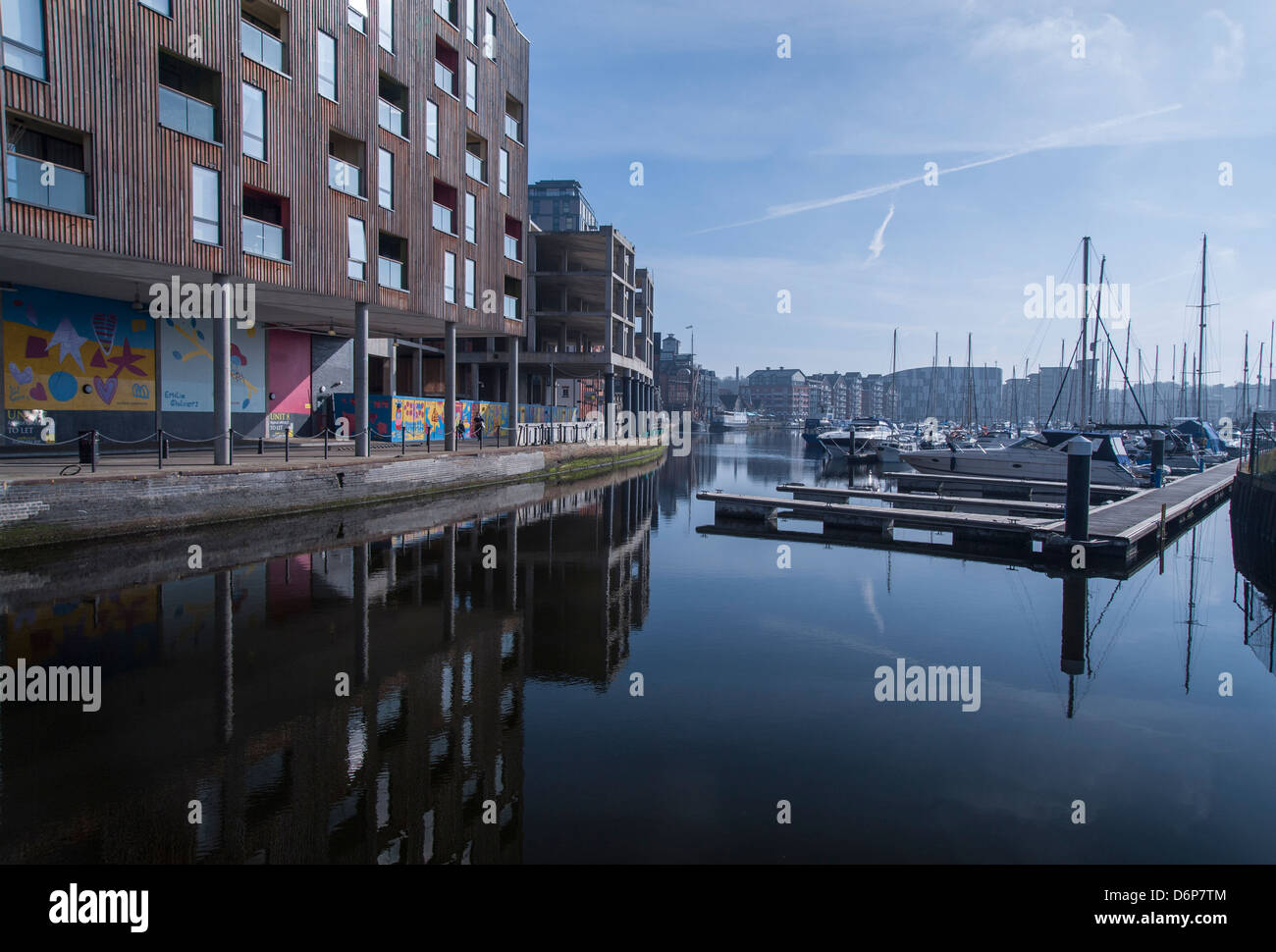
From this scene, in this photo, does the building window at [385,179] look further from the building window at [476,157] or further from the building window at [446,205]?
the building window at [476,157]

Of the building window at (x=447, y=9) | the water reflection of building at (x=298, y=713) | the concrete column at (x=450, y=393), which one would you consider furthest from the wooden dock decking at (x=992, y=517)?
the building window at (x=447, y=9)

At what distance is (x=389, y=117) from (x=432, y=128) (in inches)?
112

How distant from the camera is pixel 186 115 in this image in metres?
18.7

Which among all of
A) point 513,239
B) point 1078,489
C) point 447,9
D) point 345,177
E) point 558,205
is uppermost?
point 558,205

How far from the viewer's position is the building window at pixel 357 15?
78.9ft

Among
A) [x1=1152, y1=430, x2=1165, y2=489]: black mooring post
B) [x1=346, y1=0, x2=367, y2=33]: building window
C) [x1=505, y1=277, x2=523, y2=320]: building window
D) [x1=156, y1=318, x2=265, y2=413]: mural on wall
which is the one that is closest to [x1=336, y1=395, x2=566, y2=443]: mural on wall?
[x1=505, y1=277, x2=523, y2=320]: building window

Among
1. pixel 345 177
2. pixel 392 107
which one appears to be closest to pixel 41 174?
pixel 345 177

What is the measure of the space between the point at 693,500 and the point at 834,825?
25010 mm

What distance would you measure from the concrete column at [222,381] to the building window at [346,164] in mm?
5604

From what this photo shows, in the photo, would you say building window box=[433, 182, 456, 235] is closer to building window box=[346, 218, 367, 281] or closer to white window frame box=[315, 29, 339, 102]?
building window box=[346, 218, 367, 281]

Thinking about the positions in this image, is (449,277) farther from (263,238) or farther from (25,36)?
(25,36)
